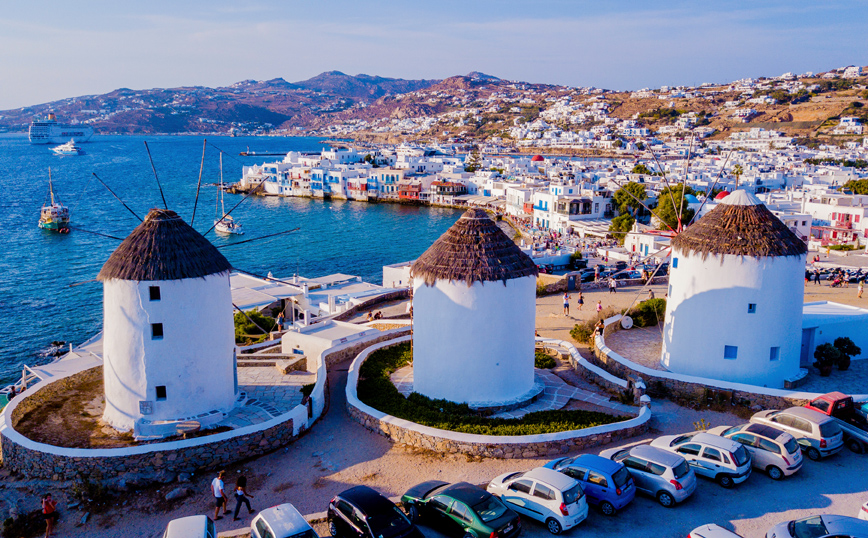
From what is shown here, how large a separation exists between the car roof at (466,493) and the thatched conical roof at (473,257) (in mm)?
6560

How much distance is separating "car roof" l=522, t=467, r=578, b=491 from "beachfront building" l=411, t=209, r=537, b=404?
18.3 ft

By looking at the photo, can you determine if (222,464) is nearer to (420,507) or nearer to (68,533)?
(68,533)

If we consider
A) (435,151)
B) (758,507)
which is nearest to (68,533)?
(758,507)

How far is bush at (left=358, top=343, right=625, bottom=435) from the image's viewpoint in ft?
50.7

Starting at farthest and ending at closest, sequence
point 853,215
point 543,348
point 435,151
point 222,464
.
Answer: point 435,151, point 853,215, point 543,348, point 222,464

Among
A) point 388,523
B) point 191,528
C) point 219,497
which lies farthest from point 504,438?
point 191,528

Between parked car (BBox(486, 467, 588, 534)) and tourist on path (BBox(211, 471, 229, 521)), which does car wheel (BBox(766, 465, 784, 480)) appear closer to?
parked car (BBox(486, 467, 588, 534))

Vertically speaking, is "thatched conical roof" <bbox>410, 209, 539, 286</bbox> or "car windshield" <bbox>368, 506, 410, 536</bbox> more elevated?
"thatched conical roof" <bbox>410, 209, 539, 286</bbox>

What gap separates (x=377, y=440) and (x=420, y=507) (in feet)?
14.1

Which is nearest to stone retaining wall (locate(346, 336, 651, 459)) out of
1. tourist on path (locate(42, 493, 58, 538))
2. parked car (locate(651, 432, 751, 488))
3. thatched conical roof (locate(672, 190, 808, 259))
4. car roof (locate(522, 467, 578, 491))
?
parked car (locate(651, 432, 751, 488))

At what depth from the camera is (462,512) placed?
11055mm

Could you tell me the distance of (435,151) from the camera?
18850 centimetres

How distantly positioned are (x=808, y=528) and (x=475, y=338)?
9.02 metres

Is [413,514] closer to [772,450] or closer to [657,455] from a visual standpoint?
[657,455]
